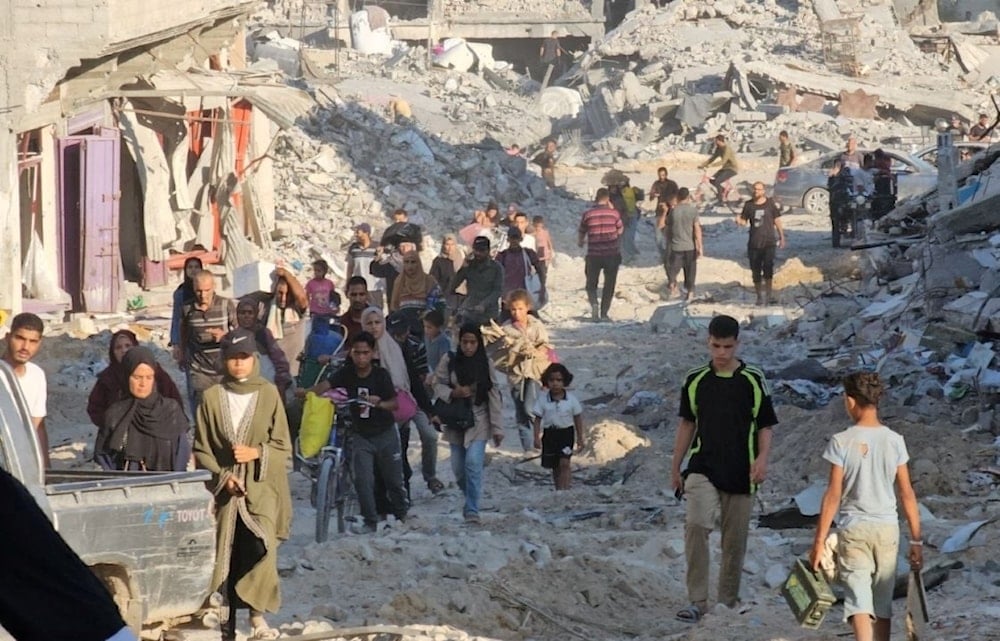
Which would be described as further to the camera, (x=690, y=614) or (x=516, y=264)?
(x=516, y=264)

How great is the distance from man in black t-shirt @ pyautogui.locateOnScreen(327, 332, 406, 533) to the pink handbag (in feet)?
0.27

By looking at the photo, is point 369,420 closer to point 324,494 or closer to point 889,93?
point 324,494

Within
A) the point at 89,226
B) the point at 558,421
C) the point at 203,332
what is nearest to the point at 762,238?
the point at 89,226

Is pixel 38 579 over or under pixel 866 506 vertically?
over

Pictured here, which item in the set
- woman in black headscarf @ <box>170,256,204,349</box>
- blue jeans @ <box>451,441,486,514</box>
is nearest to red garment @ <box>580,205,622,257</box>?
woman in black headscarf @ <box>170,256,204,349</box>

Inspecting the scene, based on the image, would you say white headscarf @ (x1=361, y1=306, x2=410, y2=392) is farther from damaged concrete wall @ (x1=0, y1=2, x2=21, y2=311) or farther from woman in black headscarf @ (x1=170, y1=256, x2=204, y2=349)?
damaged concrete wall @ (x1=0, y1=2, x2=21, y2=311)

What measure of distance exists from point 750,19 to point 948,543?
4388cm

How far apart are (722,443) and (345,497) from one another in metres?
3.45

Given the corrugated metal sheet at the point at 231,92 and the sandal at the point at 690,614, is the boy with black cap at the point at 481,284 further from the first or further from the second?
the sandal at the point at 690,614

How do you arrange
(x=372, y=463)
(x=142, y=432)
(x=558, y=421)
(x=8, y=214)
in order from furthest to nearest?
(x=8, y=214) < (x=558, y=421) < (x=372, y=463) < (x=142, y=432)

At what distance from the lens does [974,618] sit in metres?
8.31

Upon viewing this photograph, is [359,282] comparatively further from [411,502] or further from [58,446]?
[58,446]

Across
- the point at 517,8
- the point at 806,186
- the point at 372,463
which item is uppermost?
the point at 517,8

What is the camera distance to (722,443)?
28.7 feet
